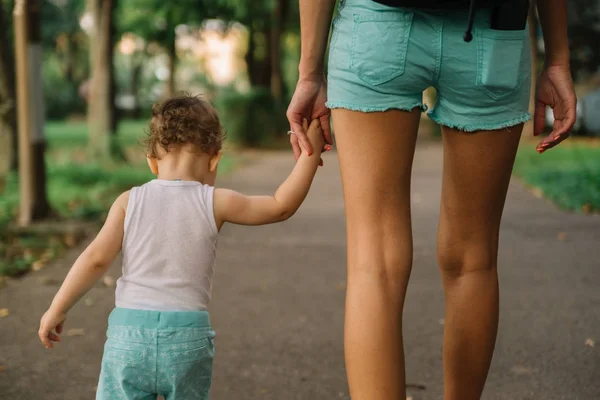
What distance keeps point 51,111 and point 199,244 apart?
46.7 metres

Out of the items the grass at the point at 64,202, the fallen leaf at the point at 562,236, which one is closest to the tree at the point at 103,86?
the grass at the point at 64,202

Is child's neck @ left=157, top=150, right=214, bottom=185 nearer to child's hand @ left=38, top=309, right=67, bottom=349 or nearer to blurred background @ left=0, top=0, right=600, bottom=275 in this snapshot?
blurred background @ left=0, top=0, right=600, bottom=275

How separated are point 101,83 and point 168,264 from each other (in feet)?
38.3

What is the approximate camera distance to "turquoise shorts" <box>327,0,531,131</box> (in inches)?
84.6

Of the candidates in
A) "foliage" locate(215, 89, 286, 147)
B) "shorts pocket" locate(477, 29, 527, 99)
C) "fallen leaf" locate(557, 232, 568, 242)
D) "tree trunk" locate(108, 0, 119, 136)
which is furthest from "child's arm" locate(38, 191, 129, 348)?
"foliage" locate(215, 89, 286, 147)

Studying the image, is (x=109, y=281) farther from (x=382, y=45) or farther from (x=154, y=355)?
(x=382, y=45)

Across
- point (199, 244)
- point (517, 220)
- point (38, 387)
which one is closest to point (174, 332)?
point (199, 244)

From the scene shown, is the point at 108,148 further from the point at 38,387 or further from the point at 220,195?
the point at 220,195

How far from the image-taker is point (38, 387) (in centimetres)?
339

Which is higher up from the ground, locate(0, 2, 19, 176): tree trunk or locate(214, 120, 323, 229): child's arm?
locate(214, 120, 323, 229): child's arm

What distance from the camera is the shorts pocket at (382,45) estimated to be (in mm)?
2145

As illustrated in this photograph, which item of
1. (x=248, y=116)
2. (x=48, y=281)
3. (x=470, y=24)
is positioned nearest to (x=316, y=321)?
(x=48, y=281)

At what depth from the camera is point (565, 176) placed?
11.3 m

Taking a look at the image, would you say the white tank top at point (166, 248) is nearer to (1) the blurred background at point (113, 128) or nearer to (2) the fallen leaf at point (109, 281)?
(1) the blurred background at point (113, 128)
